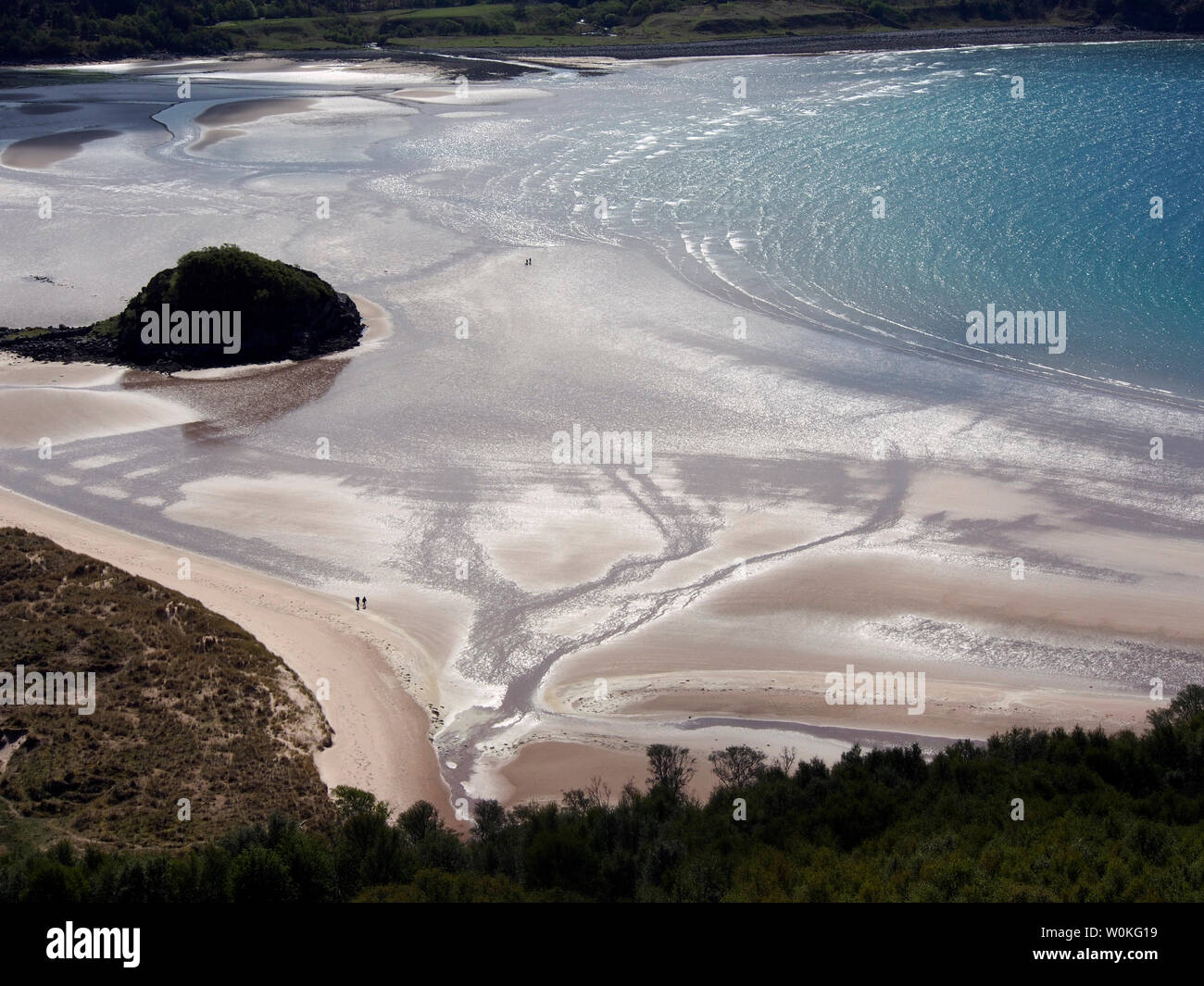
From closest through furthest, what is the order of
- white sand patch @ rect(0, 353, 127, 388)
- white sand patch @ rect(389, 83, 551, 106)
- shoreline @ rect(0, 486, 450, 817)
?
shoreline @ rect(0, 486, 450, 817) → white sand patch @ rect(0, 353, 127, 388) → white sand patch @ rect(389, 83, 551, 106)

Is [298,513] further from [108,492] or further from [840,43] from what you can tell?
[840,43]

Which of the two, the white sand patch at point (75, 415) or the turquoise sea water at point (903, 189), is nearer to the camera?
the white sand patch at point (75, 415)

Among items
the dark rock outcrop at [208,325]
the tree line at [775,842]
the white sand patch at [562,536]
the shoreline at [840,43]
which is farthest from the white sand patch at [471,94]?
the tree line at [775,842]

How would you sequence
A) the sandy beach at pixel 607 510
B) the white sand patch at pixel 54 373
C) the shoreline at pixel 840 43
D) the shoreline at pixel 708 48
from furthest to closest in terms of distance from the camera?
1. the shoreline at pixel 840 43
2. the shoreline at pixel 708 48
3. the white sand patch at pixel 54 373
4. the sandy beach at pixel 607 510

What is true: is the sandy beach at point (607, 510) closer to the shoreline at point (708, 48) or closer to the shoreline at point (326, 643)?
the shoreline at point (326, 643)

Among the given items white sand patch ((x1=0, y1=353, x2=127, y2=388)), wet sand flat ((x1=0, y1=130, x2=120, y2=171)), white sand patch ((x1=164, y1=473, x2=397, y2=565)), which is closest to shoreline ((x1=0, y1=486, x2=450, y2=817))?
white sand patch ((x1=164, y1=473, x2=397, y2=565))

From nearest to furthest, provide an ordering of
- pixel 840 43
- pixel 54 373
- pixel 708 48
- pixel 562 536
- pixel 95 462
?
pixel 562 536 → pixel 95 462 → pixel 54 373 → pixel 708 48 → pixel 840 43

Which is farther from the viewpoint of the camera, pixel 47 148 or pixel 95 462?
pixel 47 148

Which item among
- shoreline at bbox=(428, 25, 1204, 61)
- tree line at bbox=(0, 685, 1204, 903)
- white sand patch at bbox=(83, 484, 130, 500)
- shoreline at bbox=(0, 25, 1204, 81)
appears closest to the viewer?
tree line at bbox=(0, 685, 1204, 903)

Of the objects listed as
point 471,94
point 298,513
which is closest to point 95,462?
point 298,513

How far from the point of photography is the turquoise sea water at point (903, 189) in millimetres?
58531

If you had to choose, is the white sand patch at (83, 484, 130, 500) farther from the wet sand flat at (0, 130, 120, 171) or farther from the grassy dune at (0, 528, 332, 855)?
the wet sand flat at (0, 130, 120, 171)

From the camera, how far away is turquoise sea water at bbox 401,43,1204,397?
58.5 metres

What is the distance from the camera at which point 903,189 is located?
7588cm
